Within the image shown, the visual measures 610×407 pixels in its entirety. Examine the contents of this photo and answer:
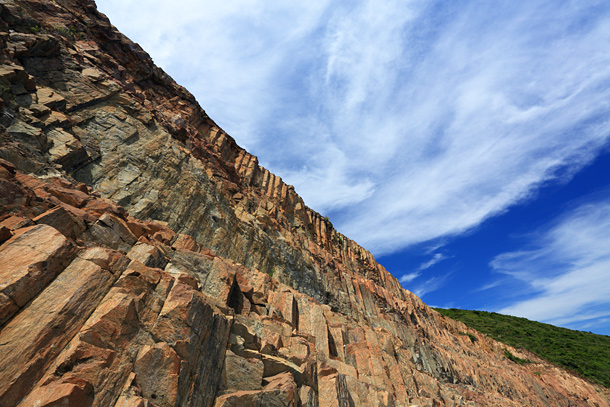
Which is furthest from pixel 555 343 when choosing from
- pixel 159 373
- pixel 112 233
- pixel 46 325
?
pixel 46 325

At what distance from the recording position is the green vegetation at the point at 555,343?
77.4 metres

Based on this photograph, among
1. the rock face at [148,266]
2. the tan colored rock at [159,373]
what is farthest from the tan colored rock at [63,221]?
the tan colored rock at [159,373]

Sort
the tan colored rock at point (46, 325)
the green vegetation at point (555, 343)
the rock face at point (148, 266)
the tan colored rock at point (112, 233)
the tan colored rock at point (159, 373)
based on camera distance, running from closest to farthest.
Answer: the tan colored rock at point (46, 325), the rock face at point (148, 266), the tan colored rock at point (159, 373), the tan colored rock at point (112, 233), the green vegetation at point (555, 343)

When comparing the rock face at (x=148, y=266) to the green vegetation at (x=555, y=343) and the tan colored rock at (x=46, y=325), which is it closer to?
the tan colored rock at (x=46, y=325)

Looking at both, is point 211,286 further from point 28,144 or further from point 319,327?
point 28,144

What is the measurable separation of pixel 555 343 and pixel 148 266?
121847 mm

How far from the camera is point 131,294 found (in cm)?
1062

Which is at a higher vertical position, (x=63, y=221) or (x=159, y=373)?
(x=63, y=221)

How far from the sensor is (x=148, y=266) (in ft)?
43.9

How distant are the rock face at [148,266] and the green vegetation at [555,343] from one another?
36.5 m

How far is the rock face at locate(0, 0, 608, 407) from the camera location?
8.64 metres

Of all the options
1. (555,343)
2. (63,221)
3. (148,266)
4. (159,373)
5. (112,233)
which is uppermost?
(555,343)

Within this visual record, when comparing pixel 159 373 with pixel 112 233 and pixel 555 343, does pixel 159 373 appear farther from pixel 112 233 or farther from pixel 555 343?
pixel 555 343

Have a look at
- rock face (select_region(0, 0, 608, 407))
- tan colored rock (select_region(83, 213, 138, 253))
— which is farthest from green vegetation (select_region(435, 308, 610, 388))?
tan colored rock (select_region(83, 213, 138, 253))
